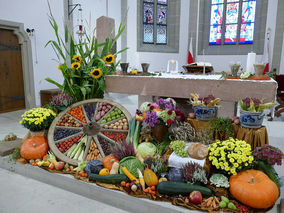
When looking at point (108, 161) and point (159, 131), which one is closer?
point (108, 161)

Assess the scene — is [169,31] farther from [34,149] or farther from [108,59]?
[34,149]

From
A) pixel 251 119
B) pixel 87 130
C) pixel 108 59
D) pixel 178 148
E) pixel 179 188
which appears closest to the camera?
pixel 179 188

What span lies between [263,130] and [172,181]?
3.43ft

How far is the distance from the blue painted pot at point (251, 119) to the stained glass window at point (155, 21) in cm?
802

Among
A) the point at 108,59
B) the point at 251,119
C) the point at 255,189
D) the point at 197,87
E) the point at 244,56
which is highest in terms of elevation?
the point at 244,56

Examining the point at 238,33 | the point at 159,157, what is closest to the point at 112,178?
the point at 159,157

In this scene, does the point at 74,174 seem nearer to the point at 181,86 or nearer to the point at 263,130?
the point at 181,86

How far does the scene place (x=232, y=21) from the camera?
937 centimetres

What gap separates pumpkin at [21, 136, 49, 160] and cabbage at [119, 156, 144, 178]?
102 cm

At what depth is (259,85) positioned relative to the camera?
2.43 meters

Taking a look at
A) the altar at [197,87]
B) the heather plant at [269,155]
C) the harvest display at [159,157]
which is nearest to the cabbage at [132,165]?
the harvest display at [159,157]

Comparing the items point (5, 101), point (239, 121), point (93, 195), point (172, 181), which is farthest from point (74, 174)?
point (5, 101)

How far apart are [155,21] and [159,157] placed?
8.55 m

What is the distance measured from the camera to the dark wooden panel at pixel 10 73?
583 cm
